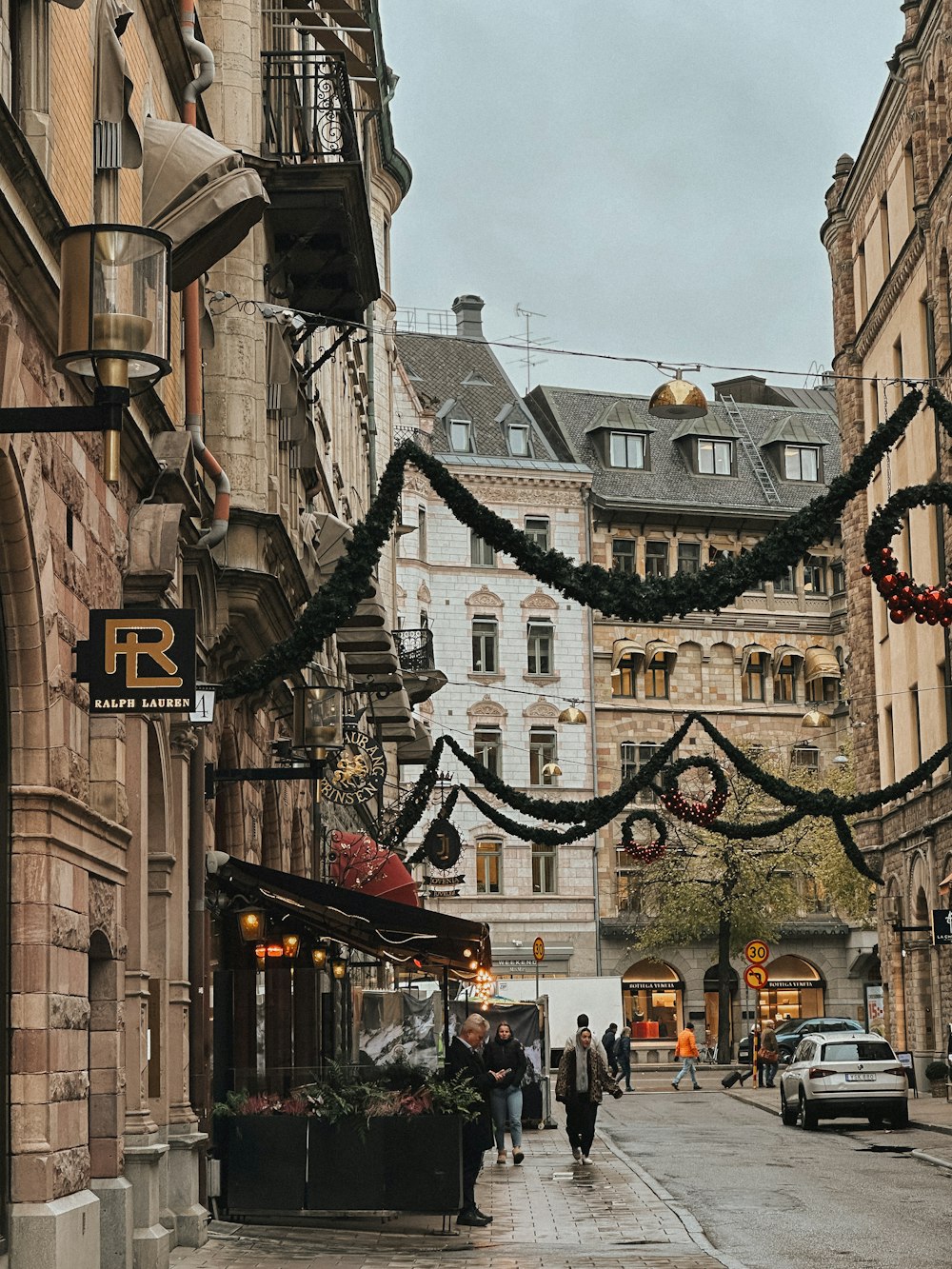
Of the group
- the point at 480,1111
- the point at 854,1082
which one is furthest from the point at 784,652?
the point at 480,1111

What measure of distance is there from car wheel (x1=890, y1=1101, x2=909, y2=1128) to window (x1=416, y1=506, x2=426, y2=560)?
41573 mm

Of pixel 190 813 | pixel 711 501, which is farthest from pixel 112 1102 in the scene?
pixel 711 501

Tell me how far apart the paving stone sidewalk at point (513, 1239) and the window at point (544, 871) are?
49629mm

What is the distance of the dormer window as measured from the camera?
7806 centimetres

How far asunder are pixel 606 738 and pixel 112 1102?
199 ft

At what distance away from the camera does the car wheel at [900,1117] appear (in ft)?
106

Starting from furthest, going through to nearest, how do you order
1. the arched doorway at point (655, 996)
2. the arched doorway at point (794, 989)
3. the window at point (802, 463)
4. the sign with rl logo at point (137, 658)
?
the window at point (802, 463)
the arched doorway at point (794, 989)
the arched doorway at point (655, 996)
the sign with rl logo at point (137, 658)

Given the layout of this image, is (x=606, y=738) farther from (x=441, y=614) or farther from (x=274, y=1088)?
(x=274, y=1088)

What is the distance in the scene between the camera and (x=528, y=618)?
7438cm

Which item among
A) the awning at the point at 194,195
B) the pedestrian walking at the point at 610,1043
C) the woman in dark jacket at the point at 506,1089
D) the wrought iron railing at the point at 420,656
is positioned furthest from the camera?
the wrought iron railing at the point at 420,656

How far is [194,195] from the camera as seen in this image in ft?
51.0

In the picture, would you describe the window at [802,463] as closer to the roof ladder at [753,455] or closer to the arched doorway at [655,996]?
the roof ladder at [753,455]

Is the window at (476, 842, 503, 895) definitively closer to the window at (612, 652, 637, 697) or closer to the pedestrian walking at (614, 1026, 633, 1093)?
the window at (612, 652, 637, 697)

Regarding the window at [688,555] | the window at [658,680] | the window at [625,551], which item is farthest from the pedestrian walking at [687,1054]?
the window at [688,555]
